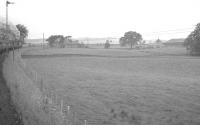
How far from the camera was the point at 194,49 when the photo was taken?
212 ft

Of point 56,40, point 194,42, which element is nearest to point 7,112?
point 194,42

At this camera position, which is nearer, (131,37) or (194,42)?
(194,42)

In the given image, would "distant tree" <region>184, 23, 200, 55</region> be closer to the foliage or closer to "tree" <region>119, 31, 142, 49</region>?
"tree" <region>119, 31, 142, 49</region>

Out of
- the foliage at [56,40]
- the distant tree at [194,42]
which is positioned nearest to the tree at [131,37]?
the foliage at [56,40]

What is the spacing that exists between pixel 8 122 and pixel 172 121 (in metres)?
8.35

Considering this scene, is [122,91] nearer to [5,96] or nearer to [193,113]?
[193,113]

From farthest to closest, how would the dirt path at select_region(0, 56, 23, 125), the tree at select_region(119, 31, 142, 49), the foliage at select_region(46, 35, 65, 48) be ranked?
the tree at select_region(119, 31, 142, 49), the foliage at select_region(46, 35, 65, 48), the dirt path at select_region(0, 56, 23, 125)

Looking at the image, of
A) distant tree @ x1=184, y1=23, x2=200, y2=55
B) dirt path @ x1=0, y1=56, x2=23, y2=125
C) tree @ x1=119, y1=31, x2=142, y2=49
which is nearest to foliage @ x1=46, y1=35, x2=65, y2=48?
tree @ x1=119, y1=31, x2=142, y2=49

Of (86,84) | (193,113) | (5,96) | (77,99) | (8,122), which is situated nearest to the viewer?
(8,122)

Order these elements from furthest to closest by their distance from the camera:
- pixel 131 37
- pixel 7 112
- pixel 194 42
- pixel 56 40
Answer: pixel 131 37 < pixel 56 40 < pixel 194 42 < pixel 7 112

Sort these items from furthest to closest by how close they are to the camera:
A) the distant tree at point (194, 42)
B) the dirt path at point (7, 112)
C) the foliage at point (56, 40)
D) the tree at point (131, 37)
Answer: the tree at point (131, 37) → the foliage at point (56, 40) → the distant tree at point (194, 42) → the dirt path at point (7, 112)

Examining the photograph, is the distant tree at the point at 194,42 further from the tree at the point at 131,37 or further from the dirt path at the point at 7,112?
the dirt path at the point at 7,112

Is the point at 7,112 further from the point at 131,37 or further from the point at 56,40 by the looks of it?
the point at 131,37

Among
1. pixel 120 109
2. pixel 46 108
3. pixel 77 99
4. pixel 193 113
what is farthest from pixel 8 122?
pixel 193 113
